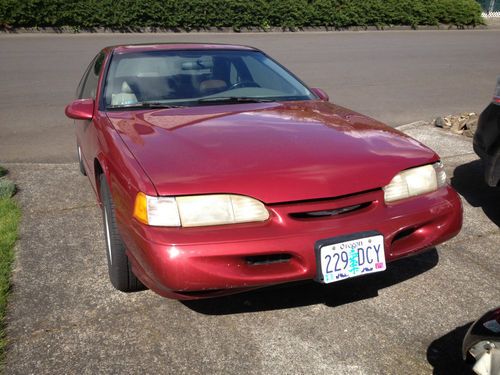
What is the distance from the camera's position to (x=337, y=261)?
2465 mm

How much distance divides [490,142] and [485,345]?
2.59 m

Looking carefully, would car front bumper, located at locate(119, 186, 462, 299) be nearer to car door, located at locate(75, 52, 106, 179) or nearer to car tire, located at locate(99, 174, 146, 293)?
car tire, located at locate(99, 174, 146, 293)

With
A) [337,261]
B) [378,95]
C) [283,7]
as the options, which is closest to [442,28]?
[283,7]

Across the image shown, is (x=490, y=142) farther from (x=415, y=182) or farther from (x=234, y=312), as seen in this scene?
(x=234, y=312)

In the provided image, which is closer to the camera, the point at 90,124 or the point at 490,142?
the point at 90,124

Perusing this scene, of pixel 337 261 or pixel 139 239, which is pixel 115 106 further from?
pixel 337 261

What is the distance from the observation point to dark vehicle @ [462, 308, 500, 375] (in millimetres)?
1782

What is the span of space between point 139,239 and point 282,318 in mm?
911

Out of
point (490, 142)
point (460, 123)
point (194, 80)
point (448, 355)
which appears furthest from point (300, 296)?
point (460, 123)

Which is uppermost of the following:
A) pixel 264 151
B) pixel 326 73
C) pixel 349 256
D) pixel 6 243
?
pixel 264 151

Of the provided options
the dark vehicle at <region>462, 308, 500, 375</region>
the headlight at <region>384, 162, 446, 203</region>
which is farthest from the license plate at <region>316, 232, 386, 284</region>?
the dark vehicle at <region>462, 308, 500, 375</region>

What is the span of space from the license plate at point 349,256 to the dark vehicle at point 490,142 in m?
Result: 1.83

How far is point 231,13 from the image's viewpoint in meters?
20.0

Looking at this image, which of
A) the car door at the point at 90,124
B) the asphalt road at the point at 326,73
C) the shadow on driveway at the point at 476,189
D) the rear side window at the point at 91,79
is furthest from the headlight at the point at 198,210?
the asphalt road at the point at 326,73
